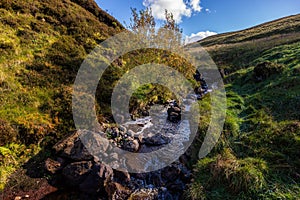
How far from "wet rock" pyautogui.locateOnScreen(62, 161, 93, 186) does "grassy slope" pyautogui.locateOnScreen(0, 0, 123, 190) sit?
196cm

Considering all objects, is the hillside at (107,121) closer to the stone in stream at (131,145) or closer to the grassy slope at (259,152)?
the grassy slope at (259,152)

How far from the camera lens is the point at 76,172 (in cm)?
606

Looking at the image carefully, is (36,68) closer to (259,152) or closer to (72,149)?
(72,149)

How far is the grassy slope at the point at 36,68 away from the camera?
734 centimetres

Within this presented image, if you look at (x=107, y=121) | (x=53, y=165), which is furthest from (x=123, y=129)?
(x=53, y=165)

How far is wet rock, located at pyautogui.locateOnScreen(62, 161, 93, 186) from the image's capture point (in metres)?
5.96

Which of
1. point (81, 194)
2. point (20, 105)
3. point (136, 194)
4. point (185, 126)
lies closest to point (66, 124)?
point (20, 105)

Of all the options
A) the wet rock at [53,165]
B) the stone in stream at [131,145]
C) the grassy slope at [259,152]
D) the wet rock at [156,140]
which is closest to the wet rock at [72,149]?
the wet rock at [53,165]

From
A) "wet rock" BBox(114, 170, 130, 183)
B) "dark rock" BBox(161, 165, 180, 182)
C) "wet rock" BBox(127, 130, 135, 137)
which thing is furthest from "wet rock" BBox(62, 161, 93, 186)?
"wet rock" BBox(127, 130, 135, 137)

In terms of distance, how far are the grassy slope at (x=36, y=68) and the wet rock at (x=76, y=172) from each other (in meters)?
1.96

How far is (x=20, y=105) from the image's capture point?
852cm

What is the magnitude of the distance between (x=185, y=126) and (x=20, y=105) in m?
8.94

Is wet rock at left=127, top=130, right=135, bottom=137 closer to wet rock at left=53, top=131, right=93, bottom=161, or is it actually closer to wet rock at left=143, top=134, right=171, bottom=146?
wet rock at left=143, top=134, right=171, bottom=146

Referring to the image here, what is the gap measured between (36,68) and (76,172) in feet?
27.1
